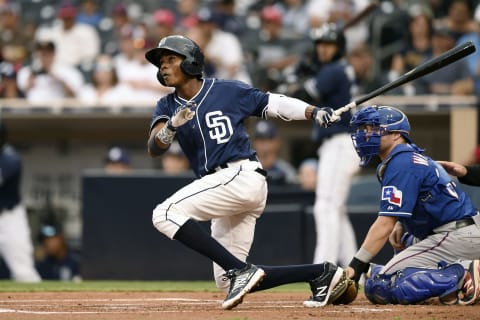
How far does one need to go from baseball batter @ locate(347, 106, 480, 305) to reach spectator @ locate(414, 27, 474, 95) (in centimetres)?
489

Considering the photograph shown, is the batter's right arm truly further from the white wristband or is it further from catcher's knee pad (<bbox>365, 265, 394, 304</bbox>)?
catcher's knee pad (<bbox>365, 265, 394, 304</bbox>)

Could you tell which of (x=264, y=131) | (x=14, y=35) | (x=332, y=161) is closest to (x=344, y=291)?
(x=332, y=161)

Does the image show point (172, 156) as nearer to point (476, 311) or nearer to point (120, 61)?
point (120, 61)

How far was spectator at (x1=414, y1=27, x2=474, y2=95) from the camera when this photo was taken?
1080 cm

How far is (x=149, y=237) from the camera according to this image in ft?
33.1


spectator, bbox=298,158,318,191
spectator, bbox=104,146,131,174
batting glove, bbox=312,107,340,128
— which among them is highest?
batting glove, bbox=312,107,340,128

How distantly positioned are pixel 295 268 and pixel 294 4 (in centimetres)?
796

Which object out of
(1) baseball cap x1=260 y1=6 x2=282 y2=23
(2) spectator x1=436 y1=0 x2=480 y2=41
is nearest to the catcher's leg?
(2) spectator x1=436 y1=0 x2=480 y2=41

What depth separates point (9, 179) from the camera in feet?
33.4

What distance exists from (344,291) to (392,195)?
1.98 ft

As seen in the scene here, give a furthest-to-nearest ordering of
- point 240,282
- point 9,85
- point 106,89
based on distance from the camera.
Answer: point 9,85
point 106,89
point 240,282

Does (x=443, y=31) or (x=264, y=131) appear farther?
(x=443, y=31)

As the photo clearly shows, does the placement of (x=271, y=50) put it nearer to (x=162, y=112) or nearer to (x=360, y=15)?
(x=360, y=15)

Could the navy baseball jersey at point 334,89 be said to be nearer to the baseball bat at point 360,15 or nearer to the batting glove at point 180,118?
the baseball bat at point 360,15
